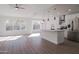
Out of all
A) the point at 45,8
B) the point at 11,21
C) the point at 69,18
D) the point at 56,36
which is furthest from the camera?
the point at 11,21

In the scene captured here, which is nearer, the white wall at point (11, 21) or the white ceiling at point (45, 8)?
the white ceiling at point (45, 8)

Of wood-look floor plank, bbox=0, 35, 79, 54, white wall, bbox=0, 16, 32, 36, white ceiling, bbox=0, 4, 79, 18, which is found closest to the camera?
wood-look floor plank, bbox=0, 35, 79, 54

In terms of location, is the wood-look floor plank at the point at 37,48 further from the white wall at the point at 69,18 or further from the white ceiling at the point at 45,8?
the white wall at the point at 69,18

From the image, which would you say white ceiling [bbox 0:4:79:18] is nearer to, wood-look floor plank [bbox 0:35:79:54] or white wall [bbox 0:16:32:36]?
wood-look floor plank [bbox 0:35:79:54]

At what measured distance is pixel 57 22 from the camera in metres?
8.96

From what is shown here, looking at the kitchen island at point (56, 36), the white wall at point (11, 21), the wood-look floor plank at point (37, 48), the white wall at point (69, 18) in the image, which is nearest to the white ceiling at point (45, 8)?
the white wall at point (69, 18)

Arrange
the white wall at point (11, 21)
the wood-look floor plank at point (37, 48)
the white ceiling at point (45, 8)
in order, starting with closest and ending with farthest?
1. the wood-look floor plank at point (37, 48)
2. the white ceiling at point (45, 8)
3. the white wall at point (11, 21)

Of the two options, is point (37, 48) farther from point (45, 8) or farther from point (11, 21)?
point (11, 21)

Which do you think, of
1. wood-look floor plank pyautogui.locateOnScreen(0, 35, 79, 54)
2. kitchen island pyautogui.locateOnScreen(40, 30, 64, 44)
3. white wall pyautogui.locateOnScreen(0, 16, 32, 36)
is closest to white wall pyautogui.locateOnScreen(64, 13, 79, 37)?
kitchen island pyautogui.locateOnScreen(40, 30, 64, 44)

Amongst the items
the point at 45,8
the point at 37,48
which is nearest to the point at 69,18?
the point at 45,8

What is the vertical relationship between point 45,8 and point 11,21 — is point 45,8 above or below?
above
